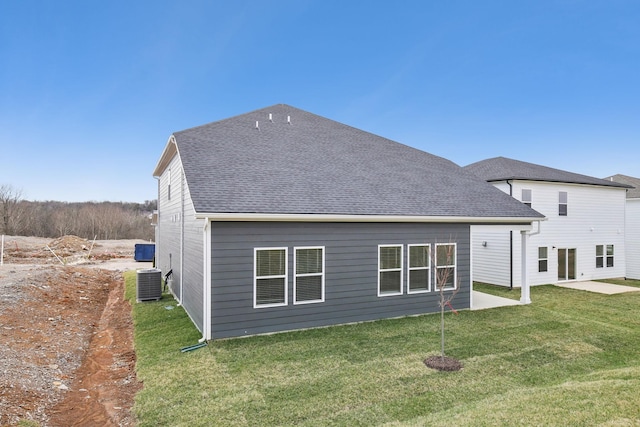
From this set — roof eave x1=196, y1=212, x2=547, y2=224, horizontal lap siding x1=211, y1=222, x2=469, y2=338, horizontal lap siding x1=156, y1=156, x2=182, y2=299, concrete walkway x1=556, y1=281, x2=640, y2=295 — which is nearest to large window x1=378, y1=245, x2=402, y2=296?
horizontal lap siding x1=211, y1=222, x2=469, y2=338

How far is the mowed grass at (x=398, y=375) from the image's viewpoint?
4.26m

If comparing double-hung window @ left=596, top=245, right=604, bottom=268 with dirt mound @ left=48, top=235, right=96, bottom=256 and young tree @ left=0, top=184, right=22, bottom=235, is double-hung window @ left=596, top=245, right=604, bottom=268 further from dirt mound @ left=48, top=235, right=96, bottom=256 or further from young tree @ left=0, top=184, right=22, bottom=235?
young tree @ left=0, top=184, right=22, bottom=235

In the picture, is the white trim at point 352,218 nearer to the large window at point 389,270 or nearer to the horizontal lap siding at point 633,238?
the large window at point 389,270

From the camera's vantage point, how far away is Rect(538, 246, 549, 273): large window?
49.2 ft

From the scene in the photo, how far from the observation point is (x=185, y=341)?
288 inches

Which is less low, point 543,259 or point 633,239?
point 633,239

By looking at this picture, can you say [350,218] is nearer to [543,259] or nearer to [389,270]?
[389,270]

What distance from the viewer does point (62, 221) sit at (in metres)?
50.4

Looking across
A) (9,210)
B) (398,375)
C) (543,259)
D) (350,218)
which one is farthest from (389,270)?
(9,210)

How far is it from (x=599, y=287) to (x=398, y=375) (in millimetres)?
13693

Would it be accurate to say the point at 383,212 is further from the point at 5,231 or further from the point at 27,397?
the point at 5,231

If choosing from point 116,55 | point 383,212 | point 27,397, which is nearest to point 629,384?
point 383,212

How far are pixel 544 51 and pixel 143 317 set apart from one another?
67.8ft

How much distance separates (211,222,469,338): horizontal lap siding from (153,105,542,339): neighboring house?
25 mm
